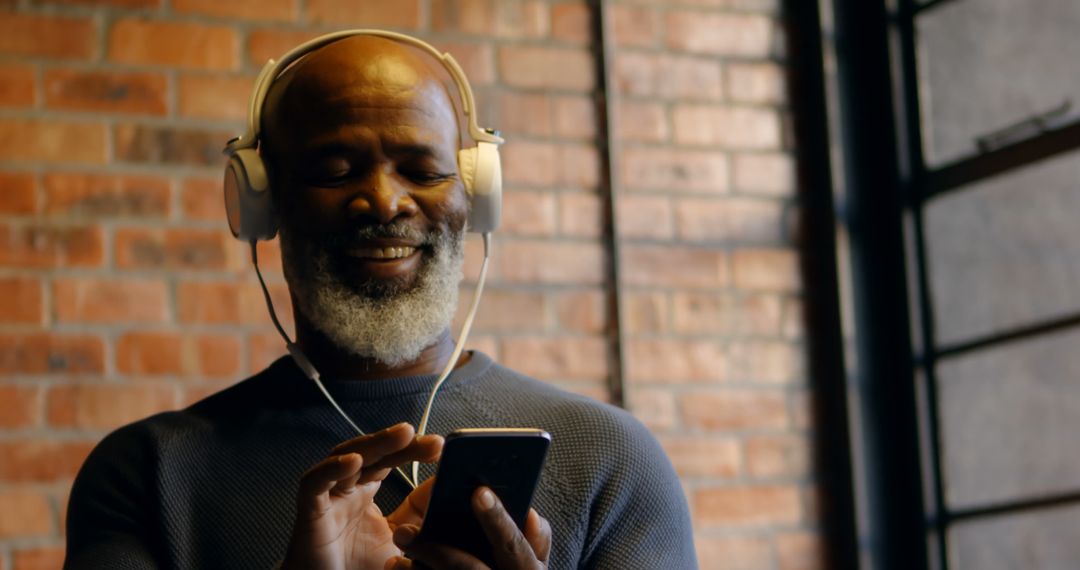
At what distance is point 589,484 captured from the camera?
1373 mm

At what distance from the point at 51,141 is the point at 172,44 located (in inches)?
9.4

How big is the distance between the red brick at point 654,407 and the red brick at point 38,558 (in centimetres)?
92

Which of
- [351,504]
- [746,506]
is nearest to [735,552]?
[746,506]

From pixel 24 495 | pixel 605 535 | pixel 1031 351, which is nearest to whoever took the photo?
pixel 605 535

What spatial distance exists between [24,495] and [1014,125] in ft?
5.36

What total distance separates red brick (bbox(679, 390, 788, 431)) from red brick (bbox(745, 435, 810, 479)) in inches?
1.0

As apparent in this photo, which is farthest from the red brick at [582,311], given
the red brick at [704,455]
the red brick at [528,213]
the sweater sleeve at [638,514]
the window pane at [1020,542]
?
the sweater sleeve at [638,514]


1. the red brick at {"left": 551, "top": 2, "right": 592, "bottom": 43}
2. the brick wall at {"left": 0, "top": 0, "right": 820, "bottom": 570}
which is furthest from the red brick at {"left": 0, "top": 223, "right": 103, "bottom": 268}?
the red brick at {"left": 551, "top": 2, "right": 592, "bottom": 43}

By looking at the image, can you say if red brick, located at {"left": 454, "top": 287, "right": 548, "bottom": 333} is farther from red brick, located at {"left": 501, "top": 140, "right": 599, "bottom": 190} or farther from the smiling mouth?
the smiling mouth

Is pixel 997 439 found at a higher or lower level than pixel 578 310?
lower

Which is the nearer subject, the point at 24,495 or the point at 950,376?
the point at 24,495

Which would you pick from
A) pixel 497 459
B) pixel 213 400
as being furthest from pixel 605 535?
pixel 213 400

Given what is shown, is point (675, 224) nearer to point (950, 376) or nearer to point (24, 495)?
point (950, 376)

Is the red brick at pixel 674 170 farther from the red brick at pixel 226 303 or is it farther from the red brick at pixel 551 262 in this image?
the red brick at pixel 226 303
